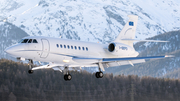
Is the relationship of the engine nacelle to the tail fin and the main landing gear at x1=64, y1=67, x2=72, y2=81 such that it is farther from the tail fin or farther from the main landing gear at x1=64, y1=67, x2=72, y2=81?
the main landing gear at x1=64, y1=67, x2=72, y2=81

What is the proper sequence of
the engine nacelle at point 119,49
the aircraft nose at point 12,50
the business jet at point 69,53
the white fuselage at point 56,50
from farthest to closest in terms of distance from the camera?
the engine nacelle at point 119,49 < the business jet at point 69,53 < the white fuselage at point 56,50 < the aircraft nose at point 12,50

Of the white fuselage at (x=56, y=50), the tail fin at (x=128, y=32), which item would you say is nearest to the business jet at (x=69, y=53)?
the white fuselage at (x=56, y=50)

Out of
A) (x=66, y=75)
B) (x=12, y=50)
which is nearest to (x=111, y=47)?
(x=66, y=75)

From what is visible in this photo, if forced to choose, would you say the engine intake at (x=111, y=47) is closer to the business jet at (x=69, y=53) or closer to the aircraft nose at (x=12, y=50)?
the business jet at (x=69, y=53)

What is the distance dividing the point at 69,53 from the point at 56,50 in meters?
2.08

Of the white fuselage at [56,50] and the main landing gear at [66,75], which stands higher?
the white fuselage at [56,50]

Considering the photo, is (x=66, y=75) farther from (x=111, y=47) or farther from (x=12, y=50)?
(x=111, y=47)

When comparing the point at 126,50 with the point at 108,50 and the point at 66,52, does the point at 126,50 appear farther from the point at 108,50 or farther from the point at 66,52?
the point at 66,52

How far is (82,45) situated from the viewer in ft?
139

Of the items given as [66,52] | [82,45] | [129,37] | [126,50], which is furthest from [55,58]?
[129,37]

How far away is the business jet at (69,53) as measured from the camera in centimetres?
3744

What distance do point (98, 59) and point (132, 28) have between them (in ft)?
36.1

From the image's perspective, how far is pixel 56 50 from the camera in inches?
1531

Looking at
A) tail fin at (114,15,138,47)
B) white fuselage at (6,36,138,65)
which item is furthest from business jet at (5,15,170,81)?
tail fin at (114,15,138,47)
